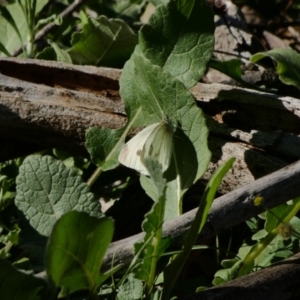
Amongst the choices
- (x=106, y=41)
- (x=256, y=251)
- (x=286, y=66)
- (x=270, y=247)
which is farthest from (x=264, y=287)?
(x=106, y=41)

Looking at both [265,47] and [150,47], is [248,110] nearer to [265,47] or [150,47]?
[150,47]

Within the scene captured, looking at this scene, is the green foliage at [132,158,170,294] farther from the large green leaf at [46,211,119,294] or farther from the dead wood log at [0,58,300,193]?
the dead wood log at [0,58,300,193]

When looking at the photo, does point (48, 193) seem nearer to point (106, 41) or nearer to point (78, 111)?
point (78, 111)

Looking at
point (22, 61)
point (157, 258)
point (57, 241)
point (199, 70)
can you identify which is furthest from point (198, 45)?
point (57, 241)

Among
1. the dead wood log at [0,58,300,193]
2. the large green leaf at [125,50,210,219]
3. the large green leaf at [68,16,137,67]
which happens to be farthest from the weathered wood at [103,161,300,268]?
the large green leaf at [68,16,137,67]

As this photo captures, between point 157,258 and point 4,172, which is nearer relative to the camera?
point 157,258
